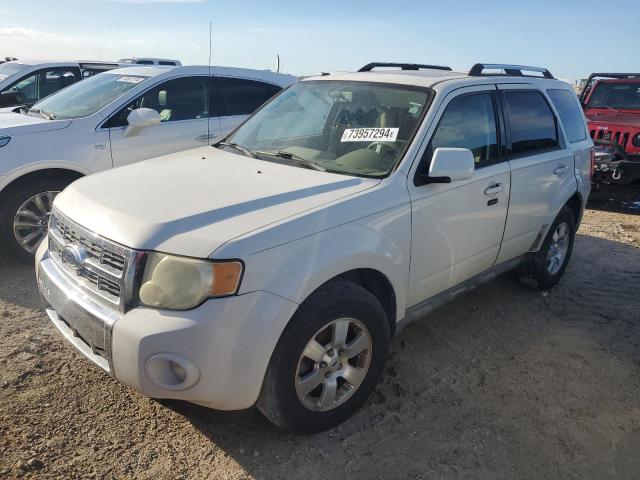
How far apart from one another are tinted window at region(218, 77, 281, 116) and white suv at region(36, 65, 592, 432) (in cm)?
206

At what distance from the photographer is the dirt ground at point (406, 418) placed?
8.19 feet

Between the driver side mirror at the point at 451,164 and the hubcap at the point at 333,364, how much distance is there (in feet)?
3.08

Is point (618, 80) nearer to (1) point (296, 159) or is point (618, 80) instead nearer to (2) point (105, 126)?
(1) point (296, 159)

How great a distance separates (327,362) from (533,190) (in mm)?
2267

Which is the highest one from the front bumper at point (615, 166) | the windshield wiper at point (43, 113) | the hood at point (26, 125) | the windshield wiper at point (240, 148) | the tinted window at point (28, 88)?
the tinted window at point (28, 88)

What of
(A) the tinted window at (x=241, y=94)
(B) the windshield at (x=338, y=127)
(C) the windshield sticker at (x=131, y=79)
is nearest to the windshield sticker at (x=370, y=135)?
(B) the windshield at (x=338, y=127)

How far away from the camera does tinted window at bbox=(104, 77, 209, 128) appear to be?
5260mm

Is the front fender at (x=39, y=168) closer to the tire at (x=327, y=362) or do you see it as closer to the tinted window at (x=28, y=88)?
the tire at (x=327, y=362)

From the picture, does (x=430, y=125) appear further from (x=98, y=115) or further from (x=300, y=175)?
(x=98, y=115)

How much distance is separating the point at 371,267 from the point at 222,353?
906mm

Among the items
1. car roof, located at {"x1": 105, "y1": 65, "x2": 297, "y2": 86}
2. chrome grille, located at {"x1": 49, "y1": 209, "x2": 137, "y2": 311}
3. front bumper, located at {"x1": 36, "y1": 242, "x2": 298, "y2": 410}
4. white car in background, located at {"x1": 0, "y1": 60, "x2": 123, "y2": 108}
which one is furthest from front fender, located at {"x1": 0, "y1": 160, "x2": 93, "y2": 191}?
white car in background, located at {"x1": 0, "y1": 60, "x2": 123, "y2": 108}

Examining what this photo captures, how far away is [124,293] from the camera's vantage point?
7.28ft

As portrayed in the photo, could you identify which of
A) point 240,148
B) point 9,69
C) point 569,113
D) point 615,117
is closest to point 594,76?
point 615,117

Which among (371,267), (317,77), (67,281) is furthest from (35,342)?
(317,77)
